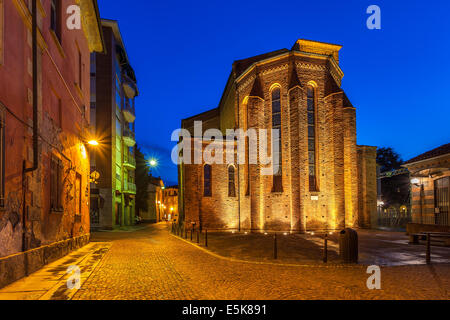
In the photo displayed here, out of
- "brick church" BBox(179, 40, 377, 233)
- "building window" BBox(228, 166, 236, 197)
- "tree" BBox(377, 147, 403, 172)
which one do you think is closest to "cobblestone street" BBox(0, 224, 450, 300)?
"brick church" BBox(179, 40, 377, 233)

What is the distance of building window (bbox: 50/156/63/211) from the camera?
30.4ft

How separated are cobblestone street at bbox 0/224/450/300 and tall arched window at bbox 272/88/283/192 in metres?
11.9

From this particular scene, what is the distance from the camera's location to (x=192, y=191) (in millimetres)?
21719

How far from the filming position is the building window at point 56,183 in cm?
927

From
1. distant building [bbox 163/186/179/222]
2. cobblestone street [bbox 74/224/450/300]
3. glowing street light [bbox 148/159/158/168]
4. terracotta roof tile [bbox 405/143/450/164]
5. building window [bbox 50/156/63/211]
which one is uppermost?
glowing street light [bbox 148/159/158/168]

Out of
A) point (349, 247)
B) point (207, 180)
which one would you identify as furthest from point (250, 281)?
point (207, 180)

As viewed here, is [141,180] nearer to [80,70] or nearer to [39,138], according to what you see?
Answer: [80,70]

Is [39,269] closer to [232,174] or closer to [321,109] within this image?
[232,174]

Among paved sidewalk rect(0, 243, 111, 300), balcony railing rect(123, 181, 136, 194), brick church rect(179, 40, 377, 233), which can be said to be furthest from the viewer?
balcony railing rect(123, 181, 136, 194)

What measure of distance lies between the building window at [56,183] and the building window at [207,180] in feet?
42.0

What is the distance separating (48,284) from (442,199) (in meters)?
21.6

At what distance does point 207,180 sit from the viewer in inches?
885

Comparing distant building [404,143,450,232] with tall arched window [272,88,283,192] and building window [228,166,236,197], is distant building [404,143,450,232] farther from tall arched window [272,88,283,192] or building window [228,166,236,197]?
building window [228,166,236,197]

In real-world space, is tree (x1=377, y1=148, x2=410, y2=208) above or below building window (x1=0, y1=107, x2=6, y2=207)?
below
